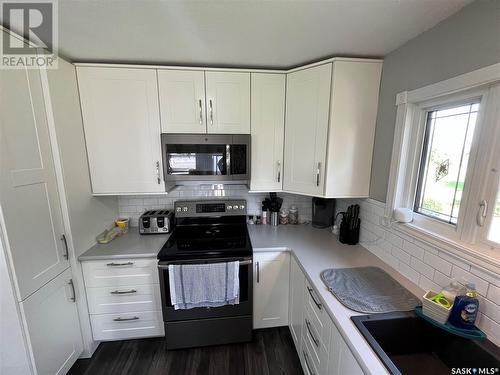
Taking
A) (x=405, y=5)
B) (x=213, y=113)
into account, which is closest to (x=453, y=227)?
(x=405, y=5)

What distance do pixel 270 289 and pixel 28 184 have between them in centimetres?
178

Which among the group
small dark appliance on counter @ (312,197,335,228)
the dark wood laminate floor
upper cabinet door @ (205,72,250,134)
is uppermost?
upper cabinet door @ (205,72,250,134)

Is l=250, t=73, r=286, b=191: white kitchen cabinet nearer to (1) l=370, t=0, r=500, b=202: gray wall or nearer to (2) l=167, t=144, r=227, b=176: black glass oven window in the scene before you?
(2) l=167, t=144, r=227, b=176: black glass oven window

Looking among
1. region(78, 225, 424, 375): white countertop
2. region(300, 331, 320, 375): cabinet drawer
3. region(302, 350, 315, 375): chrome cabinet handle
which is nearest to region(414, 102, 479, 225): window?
region(78, 225, 424, 375): white countertop

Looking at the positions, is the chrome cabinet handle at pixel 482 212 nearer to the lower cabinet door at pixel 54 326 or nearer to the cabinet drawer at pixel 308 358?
the cabinet drawer at pixel 308 358

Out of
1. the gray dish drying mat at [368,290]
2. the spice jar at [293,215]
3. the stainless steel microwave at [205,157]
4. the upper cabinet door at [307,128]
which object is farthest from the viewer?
the spice jar at [293,215]

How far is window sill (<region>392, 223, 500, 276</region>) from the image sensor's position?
2.90ft

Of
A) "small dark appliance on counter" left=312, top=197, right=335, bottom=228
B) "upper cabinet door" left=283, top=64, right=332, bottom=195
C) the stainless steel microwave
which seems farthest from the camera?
"small dark appliance on counter" left=312, top=197, right=335, bottom=228

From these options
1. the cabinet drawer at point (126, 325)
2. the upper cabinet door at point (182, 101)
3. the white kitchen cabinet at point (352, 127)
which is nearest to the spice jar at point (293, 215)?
the white kitchen cabinet at point (352, 127)

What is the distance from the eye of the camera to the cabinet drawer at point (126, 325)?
170 cm

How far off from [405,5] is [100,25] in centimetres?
154

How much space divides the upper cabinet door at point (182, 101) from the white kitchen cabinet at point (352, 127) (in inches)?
40.0

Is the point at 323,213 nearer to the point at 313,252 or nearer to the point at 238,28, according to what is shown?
the point at 313,252

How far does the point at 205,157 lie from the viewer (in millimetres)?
1724
